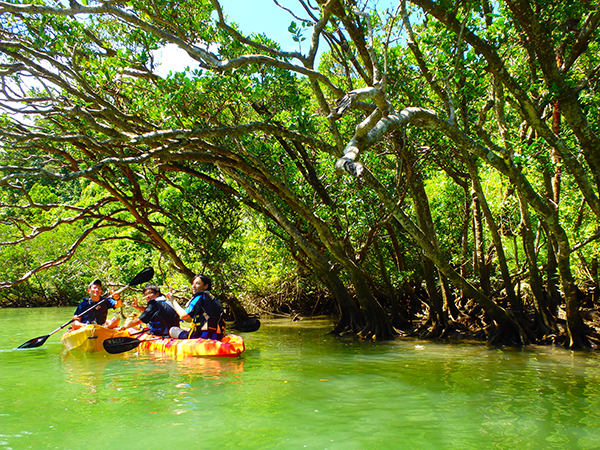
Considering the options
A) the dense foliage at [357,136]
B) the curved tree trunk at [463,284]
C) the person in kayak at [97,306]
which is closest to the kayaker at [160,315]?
the person in kayak at [97,306]

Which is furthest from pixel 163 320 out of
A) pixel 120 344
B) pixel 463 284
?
pixel 463 284

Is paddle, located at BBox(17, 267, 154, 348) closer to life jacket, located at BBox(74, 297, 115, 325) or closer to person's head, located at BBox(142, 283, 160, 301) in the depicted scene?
life jacket, located at BBox(74, 297, 115, 325)

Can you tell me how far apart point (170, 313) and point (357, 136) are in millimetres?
6217

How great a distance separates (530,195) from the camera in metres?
6.78

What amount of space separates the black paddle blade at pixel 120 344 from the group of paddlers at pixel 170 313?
396mm

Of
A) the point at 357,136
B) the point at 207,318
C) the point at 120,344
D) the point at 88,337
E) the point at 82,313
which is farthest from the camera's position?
the point at 82,313

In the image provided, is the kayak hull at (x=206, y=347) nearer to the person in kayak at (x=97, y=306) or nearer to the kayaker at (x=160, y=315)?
the kayaker at (x=160, y=315)

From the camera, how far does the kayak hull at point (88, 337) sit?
881cm

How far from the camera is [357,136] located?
465cm

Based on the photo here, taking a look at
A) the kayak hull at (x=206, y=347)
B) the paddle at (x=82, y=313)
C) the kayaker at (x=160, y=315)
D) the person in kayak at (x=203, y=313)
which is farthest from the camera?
the paddle at (x=82, y=313)

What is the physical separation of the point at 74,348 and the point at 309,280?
9.82 meters

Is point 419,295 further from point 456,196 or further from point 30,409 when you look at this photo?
point 30,409

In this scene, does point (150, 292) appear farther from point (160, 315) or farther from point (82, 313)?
point (82, 313)

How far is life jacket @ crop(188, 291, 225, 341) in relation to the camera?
8172 millimetres
